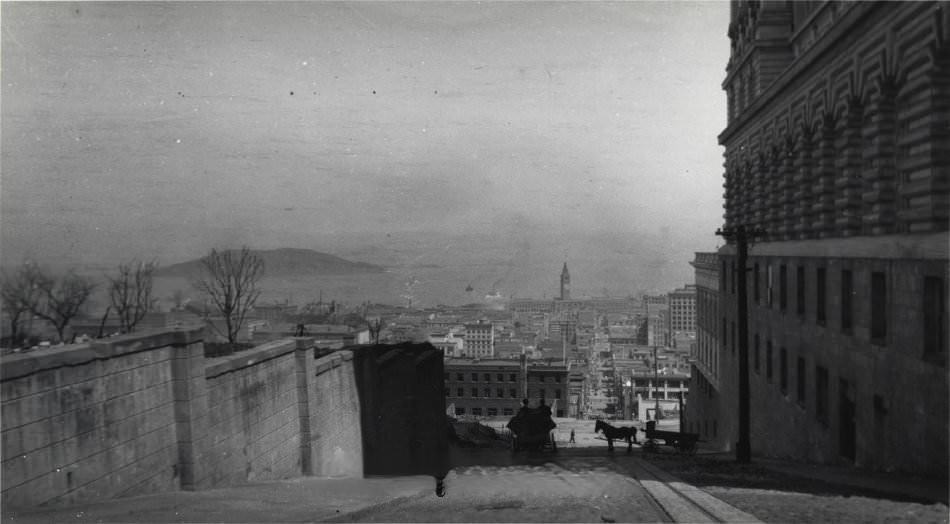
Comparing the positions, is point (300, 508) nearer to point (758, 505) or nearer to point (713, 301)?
point (758, 505)

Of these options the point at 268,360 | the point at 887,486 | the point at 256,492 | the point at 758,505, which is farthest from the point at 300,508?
the point at 887,486

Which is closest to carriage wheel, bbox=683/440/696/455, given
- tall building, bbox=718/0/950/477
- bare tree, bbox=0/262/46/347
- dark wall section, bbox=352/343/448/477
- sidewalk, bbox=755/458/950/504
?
tall building, bbox=718/0/950/477

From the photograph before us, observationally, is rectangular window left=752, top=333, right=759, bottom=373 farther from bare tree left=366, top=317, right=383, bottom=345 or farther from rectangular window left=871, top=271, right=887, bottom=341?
bare tree left=366, top=317, right=383, bottom=345

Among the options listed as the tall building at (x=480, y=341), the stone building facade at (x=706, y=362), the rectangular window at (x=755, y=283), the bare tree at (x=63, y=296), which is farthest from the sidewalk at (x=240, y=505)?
the tall building at (x=480, y=341)

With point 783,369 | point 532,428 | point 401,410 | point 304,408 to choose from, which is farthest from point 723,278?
point 304,408

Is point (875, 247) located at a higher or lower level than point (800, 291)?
higher

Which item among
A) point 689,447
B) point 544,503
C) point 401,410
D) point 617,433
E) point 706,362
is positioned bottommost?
point 706,362

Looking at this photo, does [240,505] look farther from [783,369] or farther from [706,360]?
[706,360]
